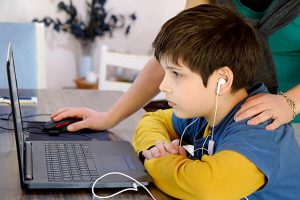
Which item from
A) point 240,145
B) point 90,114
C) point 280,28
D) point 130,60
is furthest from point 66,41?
point 240,145

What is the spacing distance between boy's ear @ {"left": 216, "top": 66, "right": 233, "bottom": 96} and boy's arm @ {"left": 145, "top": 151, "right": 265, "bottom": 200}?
170 millimetres

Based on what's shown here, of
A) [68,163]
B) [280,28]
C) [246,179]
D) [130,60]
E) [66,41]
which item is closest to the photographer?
[246,179]

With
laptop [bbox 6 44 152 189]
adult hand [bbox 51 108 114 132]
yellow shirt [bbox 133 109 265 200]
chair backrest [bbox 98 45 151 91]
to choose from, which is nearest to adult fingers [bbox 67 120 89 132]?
adult hand [bbox 51 108 114 132]

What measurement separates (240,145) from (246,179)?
7 centimetres

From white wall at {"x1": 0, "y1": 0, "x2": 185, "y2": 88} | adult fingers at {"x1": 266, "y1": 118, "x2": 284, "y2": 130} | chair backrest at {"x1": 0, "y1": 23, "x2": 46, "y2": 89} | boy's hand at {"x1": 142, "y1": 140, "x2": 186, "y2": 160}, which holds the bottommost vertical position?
white wall at {"x1": 0, "y1": 0, "x2": 185, "y2": 88}

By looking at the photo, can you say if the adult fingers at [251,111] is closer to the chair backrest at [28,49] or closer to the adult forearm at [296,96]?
the adult forearm at [296,96]

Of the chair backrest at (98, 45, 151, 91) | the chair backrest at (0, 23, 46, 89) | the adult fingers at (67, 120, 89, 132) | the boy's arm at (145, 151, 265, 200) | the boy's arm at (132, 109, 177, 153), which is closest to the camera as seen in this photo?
the boy's arm at (145, 151, 265, 200)

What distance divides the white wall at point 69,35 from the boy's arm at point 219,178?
290 centimetres

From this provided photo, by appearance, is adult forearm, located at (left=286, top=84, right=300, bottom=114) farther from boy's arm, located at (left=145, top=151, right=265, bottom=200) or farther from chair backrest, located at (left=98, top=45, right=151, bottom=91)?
chair backrest, located at (left=98, top=45, right=151, bottom=91)

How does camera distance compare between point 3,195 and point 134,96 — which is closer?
point 3,195

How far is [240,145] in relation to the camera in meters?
0.94

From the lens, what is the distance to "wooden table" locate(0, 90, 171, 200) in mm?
973

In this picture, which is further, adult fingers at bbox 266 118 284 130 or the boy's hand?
the boy's hand

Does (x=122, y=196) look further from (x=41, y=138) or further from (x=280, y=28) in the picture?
(x=280, y=28)
